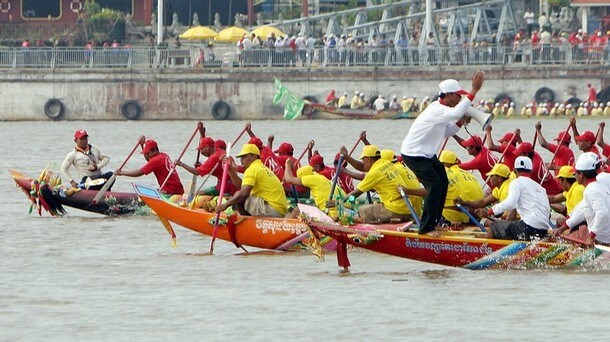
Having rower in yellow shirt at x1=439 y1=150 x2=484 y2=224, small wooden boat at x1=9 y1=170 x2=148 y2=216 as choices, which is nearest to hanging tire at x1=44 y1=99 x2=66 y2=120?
small wooden boat at x1=9 y1=170 x2=148 y2=216

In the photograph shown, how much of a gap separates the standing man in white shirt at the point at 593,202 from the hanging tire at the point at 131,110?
44.8 metres

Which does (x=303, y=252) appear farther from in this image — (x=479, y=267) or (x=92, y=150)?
(x=92, y=150)

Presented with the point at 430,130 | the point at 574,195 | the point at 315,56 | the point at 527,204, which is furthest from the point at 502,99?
the point at 430,130

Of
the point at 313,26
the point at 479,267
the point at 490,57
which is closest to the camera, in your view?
the point at 479,267

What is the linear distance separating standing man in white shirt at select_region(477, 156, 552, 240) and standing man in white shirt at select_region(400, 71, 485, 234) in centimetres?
64

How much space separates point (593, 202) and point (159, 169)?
28.7 ft

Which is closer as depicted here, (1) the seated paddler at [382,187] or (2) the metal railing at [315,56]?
(1) the seated paddler at [382,187]

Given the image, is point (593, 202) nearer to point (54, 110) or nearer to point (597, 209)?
point (597, 209)

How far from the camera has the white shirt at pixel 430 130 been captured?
1803 centimetres

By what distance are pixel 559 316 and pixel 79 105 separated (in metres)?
46.8

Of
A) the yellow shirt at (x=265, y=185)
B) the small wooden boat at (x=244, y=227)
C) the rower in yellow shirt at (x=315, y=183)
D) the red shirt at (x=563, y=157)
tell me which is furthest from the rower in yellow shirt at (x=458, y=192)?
the red shirt at (x=563, y=157)

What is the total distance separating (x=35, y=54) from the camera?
60.8 metres

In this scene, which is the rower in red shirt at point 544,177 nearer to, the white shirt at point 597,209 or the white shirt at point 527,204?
the white shirt at point 527,204

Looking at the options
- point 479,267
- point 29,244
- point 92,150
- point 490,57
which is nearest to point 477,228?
point 479,267
